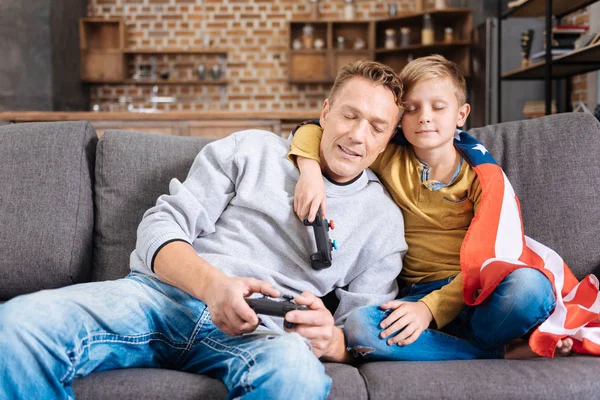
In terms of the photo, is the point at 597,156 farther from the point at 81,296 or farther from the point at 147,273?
the point at 81,296

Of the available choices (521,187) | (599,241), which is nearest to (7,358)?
(521,187)

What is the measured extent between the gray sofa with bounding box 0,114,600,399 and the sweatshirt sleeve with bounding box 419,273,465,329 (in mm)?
349

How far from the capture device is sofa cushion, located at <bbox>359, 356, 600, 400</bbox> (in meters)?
1.03

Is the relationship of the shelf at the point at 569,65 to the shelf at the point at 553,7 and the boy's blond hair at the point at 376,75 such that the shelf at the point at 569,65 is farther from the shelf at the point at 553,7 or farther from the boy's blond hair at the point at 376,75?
the boy's blond hair at the point at 376,75

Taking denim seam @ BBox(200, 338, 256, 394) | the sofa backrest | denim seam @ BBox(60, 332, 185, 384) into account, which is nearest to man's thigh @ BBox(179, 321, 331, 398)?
denim seam @ BBox(200, 338, 256, 394)

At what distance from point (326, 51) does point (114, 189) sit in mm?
4620

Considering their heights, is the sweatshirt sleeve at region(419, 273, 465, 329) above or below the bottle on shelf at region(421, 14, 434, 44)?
below

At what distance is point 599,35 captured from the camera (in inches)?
122

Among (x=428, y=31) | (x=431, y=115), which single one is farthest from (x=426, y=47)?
(x=431, y=115)

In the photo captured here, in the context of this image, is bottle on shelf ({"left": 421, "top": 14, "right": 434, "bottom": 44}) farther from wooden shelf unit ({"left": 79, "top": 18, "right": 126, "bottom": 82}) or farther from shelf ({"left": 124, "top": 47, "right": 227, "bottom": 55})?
wooden shelf unit ({"left": 79, "top": 18, "right": 126, "bottom": 82})

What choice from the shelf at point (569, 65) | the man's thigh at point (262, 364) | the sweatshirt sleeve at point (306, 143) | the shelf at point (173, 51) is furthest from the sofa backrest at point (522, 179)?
the shelf at point (173, 51)

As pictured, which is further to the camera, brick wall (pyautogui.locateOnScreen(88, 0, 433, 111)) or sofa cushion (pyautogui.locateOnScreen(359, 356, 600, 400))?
brick wall (pyautogui.locateOnScreen(88, 0, 433, 111))

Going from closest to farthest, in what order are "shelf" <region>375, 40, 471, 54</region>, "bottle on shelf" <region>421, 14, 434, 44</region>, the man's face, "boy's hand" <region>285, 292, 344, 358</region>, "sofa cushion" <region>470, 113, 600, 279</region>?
"boy's hand" <region>285, 292, 344, 358</region> → the man's face → "sofa cushion" <region>470, 113, 600, 279</region> → "shelf" <region>375, 40, 471, 54</region> → "bottle on shelf" <region>421, 14, 434, 44</region>

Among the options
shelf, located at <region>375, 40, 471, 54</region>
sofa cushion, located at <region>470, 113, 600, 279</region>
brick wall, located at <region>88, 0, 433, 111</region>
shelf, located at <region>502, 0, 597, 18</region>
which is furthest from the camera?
brick wall, located at <region>88, 0, 433, 111</region>
